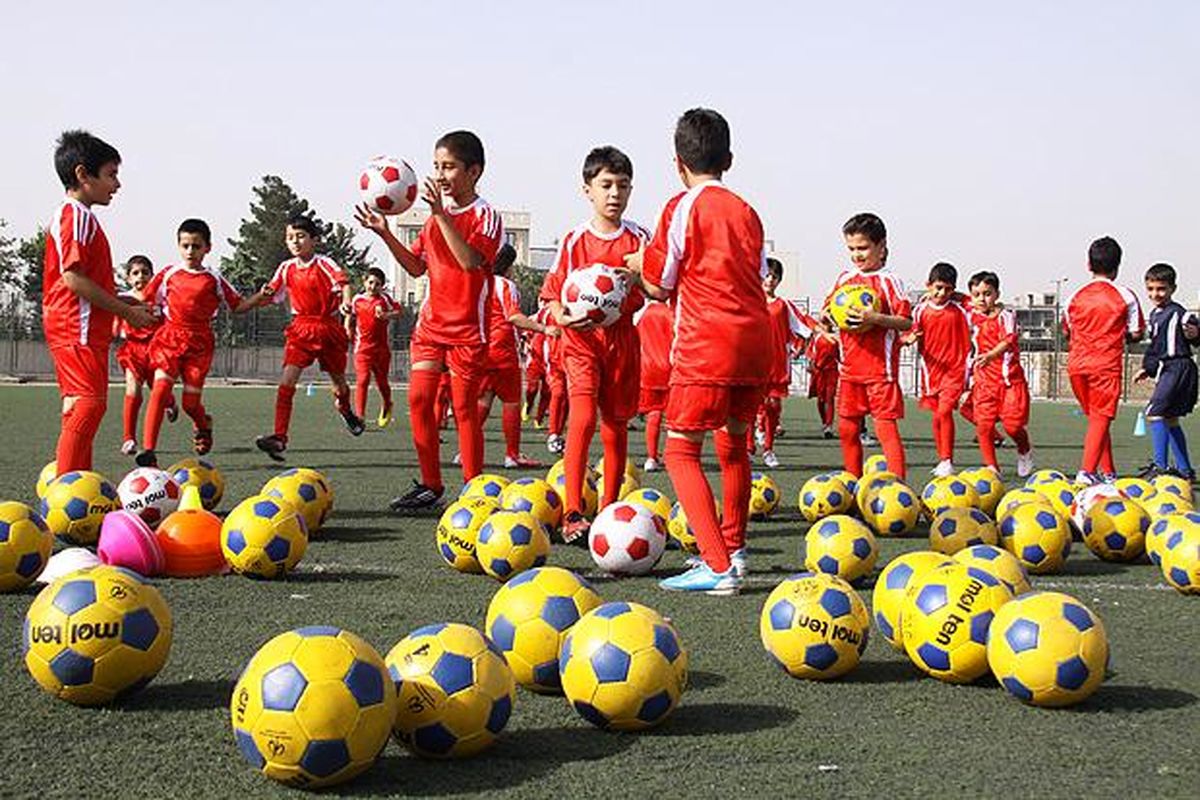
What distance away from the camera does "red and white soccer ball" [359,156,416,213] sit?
325 inches

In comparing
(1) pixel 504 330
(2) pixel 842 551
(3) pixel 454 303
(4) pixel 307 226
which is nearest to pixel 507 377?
(1) pixel 504 330

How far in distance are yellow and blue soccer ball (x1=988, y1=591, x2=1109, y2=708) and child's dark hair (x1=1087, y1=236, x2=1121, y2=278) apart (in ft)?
27.5

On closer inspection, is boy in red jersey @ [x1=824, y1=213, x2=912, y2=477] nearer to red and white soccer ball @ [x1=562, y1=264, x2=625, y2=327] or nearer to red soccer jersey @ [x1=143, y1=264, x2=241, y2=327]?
red and white soccer ball @ [x1=562, y1=264, x2=625, y2=327]

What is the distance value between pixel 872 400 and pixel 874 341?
478 mm

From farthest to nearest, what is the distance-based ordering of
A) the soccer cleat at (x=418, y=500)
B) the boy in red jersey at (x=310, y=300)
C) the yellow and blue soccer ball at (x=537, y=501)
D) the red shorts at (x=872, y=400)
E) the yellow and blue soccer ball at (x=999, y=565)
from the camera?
the boy in red jersey at (x=310, y=300) → the red shorts at (x=872, y=400) → the soccer cleat at (x=418, y=500) → the yellow and blue soccer ball at (x=537, y=501) → the yellow and blue soccer ball at (x=999, y=565)

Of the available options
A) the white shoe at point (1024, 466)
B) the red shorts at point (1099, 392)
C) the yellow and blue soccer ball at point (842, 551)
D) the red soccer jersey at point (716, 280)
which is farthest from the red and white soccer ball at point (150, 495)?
the white shoe at point (1024, 466)

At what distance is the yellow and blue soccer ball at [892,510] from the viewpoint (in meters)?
8.32

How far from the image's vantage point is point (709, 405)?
248 inches

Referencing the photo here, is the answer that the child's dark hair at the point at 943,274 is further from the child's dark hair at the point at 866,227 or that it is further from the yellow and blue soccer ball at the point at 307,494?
the yellow and blue soccer ball at the point at 307,494

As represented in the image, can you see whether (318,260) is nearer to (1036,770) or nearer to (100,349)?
(100,349)

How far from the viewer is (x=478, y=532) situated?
6621 millimetres

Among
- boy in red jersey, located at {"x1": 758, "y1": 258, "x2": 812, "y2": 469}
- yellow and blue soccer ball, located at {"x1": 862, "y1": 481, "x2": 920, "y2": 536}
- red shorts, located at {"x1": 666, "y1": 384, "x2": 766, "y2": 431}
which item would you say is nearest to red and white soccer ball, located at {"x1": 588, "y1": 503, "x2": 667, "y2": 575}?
red shorts, located at {"x1": 666, "y1": 384, "x2": 766, "y2": 431}

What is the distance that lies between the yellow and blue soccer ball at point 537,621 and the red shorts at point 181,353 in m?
8.61

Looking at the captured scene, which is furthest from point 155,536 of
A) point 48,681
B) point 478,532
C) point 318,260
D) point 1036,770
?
point 318,260
